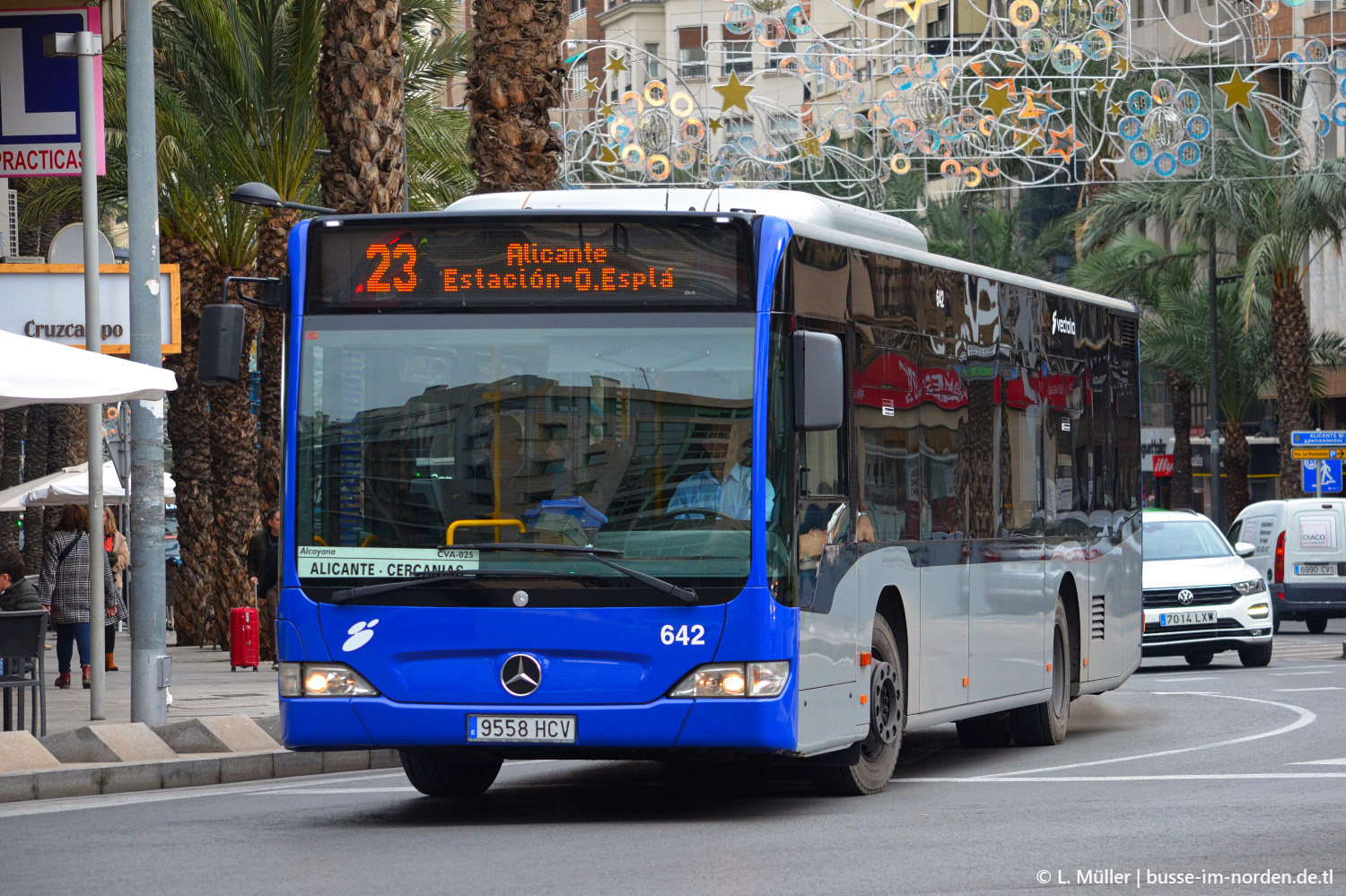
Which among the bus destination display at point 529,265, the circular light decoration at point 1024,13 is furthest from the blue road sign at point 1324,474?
the bus destination display at point 529,265

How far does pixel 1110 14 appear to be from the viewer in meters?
24.8

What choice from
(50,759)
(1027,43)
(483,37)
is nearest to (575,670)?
(50,759)

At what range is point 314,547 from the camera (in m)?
10.3

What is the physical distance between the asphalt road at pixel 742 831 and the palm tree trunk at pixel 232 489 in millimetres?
15316

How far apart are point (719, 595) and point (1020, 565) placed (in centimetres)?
434

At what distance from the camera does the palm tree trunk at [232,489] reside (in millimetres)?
28828

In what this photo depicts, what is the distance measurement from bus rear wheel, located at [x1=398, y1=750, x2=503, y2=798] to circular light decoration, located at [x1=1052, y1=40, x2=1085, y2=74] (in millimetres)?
14005

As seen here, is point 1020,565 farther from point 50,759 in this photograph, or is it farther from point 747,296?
point 50,759

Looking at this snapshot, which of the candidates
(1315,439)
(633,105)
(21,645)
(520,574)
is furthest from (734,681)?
(1315,439)

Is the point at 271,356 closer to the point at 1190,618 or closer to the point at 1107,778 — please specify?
the point at 1190,618

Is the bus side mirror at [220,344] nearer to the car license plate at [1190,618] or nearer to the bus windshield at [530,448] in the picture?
the bus windshield at [530,448]

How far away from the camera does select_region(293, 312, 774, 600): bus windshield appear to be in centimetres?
993

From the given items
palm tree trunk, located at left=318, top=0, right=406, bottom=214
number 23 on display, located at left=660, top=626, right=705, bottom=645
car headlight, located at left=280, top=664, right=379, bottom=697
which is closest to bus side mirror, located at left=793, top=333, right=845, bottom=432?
number 23 on display, located at left=660, top=626, right=705, bottom=645

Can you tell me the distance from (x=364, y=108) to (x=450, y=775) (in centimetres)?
1056
